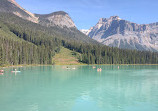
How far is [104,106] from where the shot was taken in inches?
1460

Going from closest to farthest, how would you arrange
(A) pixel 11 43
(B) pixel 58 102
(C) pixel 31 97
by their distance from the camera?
1. (B) pixel 58 102
2. (C) pixel 31 97
3. (A) pixel 11 43

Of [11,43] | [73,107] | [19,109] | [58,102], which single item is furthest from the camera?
[11,43]

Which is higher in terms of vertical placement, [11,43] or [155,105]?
[11,43]

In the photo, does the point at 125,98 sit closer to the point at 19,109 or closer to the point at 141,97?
the point at 141,97

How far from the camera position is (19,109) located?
33.8m

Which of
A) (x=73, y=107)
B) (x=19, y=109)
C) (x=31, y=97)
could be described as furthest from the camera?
(x=31, y=97)

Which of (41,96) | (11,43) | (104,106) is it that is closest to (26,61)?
(11,43)

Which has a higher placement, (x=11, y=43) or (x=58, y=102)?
(x=11, y=43)

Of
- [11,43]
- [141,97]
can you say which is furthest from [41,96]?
[11,43]

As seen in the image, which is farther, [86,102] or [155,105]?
[86,102]

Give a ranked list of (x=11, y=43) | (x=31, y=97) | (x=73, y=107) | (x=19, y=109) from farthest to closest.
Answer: (x=11, y=43), (x=31, y=97), (x=73, y=107), (x=19, y=109)

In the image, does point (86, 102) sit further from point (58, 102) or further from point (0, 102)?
point (0, 102)

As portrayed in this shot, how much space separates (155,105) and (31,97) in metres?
28.0

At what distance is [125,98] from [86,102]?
10.2 m
